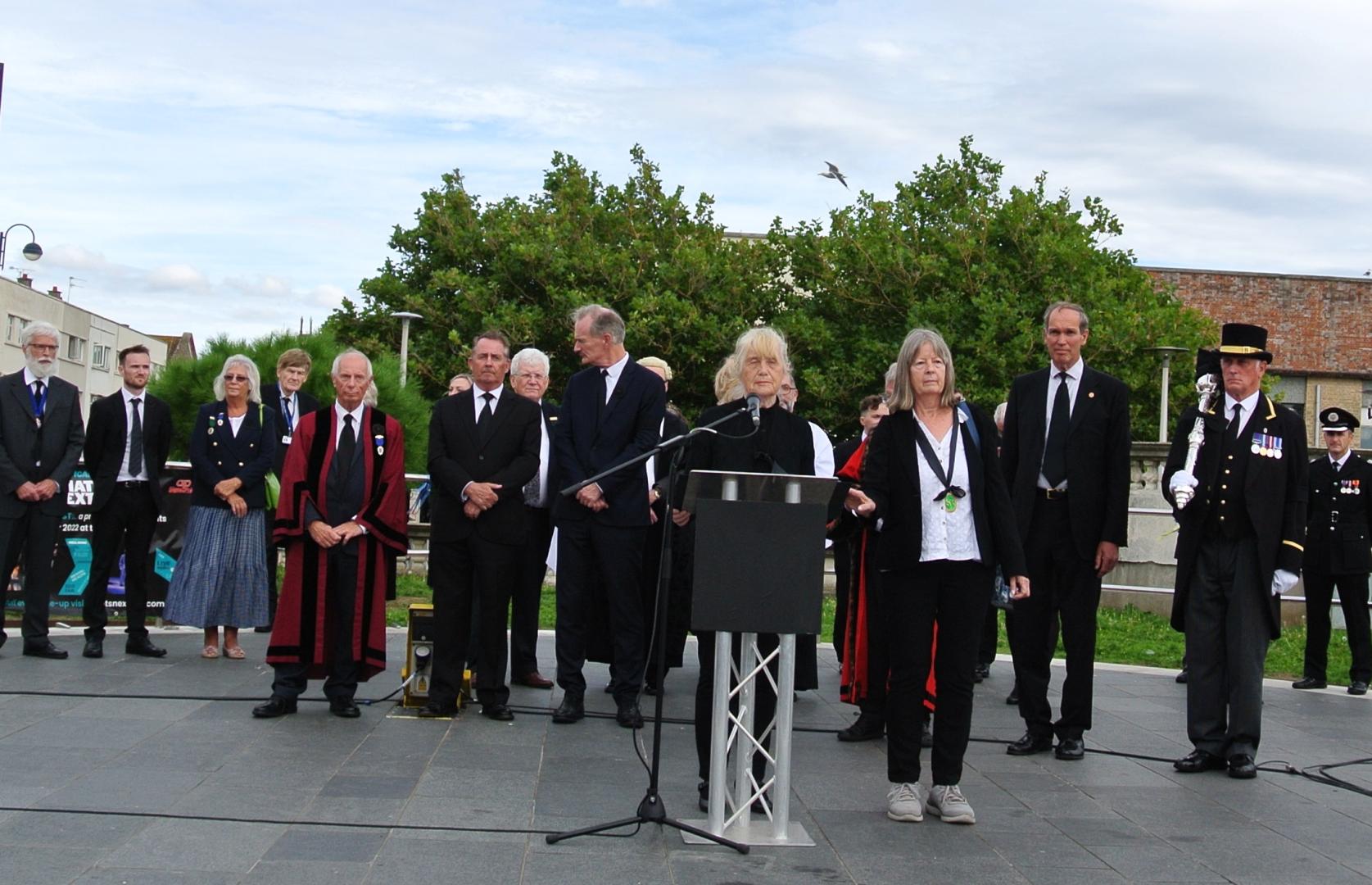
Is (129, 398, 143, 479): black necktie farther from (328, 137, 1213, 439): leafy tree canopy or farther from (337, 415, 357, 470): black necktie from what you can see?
(328, 137, 1213, 439): leafy tree canopy

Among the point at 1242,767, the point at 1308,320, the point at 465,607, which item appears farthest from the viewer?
the point at 1308,320

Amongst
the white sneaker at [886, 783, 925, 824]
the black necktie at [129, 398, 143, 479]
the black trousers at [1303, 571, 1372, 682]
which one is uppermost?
the black necktie at [129, 398, 143, 479]

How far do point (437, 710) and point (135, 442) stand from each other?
3.63m

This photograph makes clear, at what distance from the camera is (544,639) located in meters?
12.0

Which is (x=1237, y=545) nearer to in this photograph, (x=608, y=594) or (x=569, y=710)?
(x=608, y=594)

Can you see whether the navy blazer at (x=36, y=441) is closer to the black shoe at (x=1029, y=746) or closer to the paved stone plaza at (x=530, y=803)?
the paved stone plaza at (x=530, y=803)

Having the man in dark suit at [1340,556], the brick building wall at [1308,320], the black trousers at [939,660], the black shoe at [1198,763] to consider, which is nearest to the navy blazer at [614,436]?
the black trousers at [939,660]

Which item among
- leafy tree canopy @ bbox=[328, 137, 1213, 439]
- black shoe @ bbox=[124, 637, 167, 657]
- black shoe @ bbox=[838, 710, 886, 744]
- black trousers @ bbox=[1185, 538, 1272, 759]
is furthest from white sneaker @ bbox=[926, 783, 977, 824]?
leafy tree canopy @ bbox=[328, 137, 1213, 439]

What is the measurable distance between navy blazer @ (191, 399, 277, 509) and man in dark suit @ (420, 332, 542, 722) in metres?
2.32

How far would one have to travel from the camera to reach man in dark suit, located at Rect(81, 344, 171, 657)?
9898mm

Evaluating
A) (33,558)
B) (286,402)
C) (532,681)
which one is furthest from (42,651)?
(532,681)

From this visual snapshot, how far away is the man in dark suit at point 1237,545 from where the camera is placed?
7.20 m

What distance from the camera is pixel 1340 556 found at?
11.2 meters

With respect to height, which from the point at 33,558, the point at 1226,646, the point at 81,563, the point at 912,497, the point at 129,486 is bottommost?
the point at 81,563
